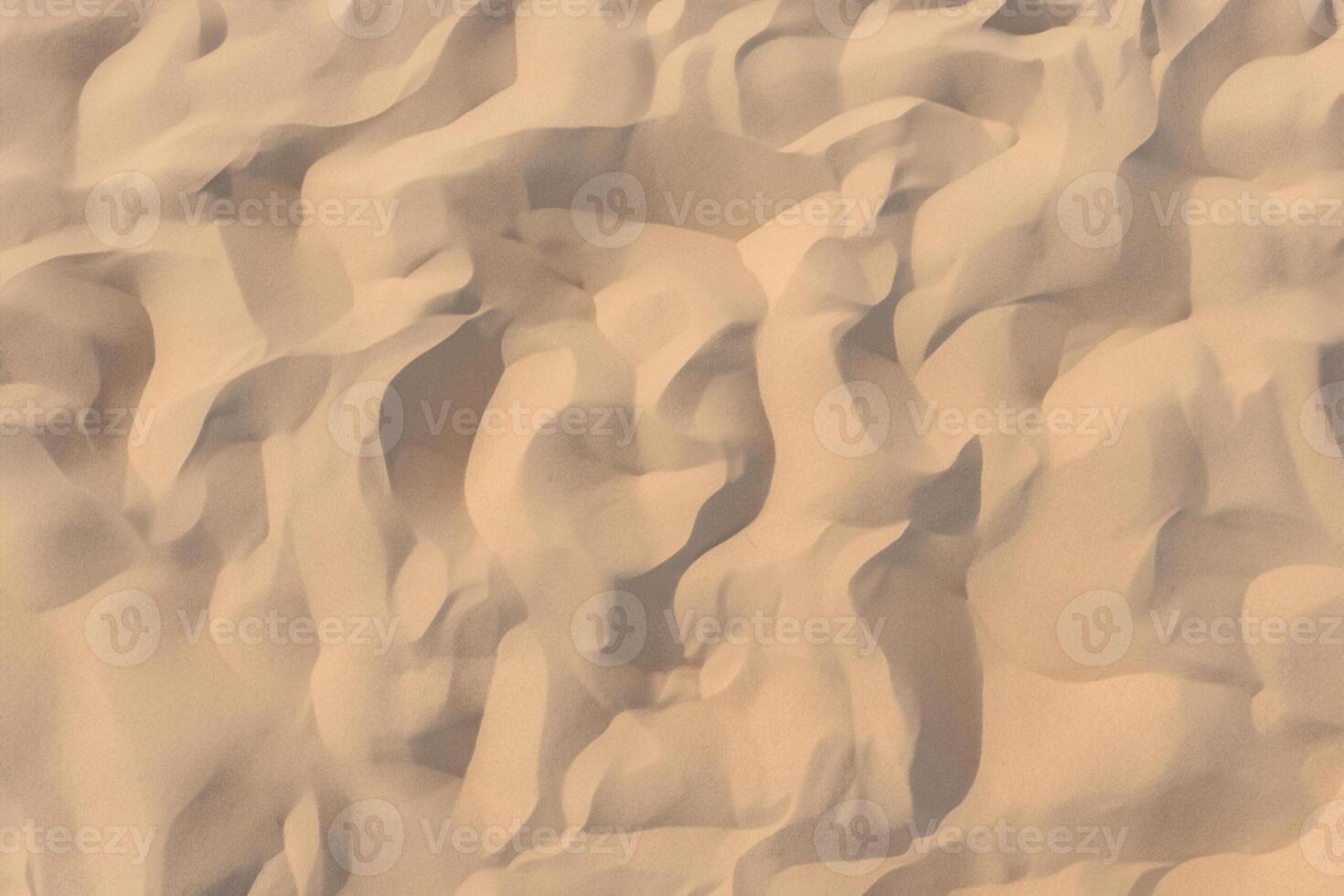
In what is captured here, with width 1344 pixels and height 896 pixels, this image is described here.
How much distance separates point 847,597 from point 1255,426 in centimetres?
54

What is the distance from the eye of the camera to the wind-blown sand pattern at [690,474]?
4.19 ft

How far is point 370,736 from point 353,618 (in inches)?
5.6

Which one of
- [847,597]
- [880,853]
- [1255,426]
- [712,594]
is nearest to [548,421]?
[712,594]

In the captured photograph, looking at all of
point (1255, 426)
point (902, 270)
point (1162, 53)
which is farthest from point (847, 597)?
point (1162, 53)

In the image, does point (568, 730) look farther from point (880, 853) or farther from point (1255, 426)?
point (1255, 426)

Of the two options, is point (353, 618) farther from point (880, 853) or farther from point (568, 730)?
point (880, 853)

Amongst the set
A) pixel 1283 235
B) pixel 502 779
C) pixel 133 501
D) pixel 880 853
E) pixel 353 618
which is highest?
pixel 1283 235

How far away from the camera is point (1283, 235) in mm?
1346

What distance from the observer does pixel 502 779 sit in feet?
4.23

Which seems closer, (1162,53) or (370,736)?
(370,736)

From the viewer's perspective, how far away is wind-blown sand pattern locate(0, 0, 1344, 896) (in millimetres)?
1276

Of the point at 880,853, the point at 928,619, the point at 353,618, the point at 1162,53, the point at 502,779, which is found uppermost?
the point at 1162,53

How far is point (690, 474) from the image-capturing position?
1.32m

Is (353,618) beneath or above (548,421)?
beneath
